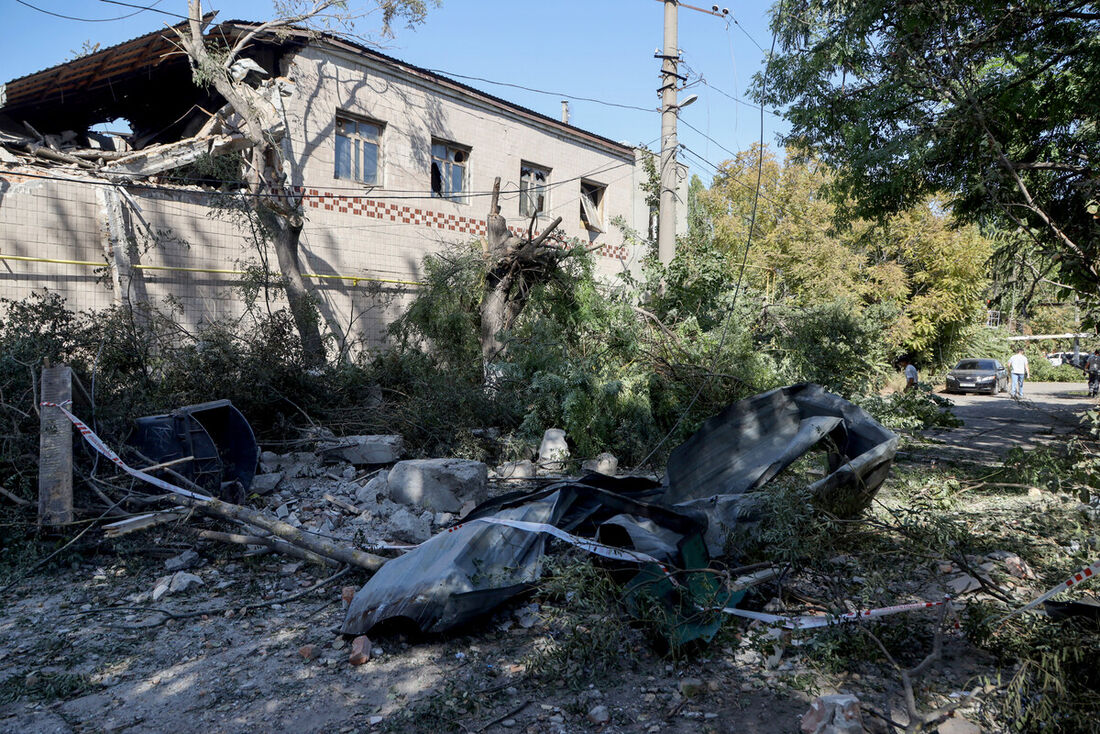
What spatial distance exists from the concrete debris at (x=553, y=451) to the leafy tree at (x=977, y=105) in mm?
→ 4674

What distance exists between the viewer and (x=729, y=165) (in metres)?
27.9

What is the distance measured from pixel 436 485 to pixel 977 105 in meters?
5.25

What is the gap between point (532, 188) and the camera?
17.1 metres

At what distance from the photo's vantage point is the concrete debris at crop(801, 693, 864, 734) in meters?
2.53

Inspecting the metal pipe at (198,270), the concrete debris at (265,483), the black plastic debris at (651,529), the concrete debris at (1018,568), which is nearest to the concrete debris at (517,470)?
the concrete debris at (265,483)

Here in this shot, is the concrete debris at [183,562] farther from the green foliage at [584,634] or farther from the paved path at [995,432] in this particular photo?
the paved path at [995,432]

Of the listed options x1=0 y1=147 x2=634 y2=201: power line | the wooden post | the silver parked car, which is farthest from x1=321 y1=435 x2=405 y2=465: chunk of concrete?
the silver parked car

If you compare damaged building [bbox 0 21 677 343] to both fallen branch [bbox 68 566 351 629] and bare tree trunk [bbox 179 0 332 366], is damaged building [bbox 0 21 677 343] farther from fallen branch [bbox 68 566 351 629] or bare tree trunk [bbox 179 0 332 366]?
fallen branch [bbox 68 566 351 629]

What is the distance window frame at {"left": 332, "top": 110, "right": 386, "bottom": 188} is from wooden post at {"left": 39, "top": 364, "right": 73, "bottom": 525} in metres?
9.14

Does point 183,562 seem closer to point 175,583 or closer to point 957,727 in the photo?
point 175,583

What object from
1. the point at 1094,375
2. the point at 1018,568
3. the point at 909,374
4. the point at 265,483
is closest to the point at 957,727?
the point at 1018,568

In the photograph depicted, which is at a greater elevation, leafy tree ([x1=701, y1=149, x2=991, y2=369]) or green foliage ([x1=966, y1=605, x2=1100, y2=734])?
leafy tree ([x1=701, y1=149, x2=991, y2=369])

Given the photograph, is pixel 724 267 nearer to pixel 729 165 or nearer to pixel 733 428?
pixel 733 428

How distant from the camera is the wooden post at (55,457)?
15.7ft
